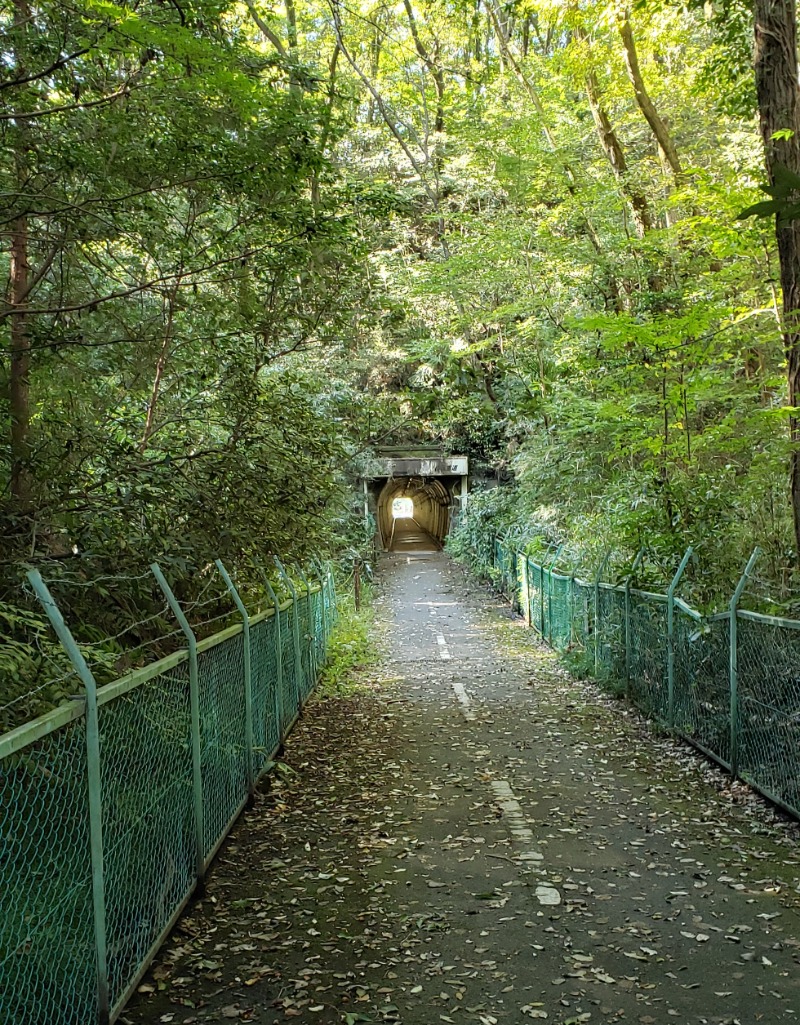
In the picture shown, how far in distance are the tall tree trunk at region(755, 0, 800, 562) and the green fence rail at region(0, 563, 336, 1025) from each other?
4937mm

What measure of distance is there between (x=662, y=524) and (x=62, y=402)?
698cm

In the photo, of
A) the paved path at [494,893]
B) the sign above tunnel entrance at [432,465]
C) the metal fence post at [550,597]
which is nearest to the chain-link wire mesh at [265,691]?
the paved path at [494,893]

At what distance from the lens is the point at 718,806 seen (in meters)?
6.70

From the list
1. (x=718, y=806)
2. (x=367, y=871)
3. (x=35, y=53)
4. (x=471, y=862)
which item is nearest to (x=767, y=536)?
(x=718, y=806)

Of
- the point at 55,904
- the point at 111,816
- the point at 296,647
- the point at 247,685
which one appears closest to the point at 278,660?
the point at 296,647

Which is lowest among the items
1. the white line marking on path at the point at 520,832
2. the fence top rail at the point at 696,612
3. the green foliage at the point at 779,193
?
the white line marking on path at the point at 520,832

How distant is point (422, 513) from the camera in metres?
61.0

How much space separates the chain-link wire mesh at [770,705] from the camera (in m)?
6.09

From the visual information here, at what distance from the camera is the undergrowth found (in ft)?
41.1

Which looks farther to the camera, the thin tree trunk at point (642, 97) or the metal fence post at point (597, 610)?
the thin tree trunk at point (642, 97)

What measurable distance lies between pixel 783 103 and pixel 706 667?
490 cm

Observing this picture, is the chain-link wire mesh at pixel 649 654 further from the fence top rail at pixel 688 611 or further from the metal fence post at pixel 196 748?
the metal fence post at pixel 196 748

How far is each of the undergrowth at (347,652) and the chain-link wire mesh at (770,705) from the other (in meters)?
6.28

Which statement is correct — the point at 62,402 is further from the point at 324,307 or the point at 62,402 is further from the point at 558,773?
the point at 558,773
